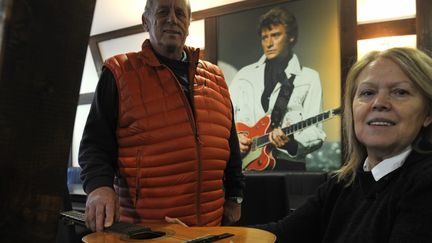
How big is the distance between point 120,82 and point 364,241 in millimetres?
994

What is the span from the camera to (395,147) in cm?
118

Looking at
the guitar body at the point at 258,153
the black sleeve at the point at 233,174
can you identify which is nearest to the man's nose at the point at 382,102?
the black sleeve at the point at 233,174

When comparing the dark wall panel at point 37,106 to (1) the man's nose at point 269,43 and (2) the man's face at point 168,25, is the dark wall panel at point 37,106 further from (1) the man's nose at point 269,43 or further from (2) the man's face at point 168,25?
(1) the man's nose at point 269,43

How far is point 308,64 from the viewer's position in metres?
3.99

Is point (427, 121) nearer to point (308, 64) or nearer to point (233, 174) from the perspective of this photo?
point (233, 174)

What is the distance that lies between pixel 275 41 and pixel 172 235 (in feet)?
10.6

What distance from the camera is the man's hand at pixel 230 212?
1751 mm

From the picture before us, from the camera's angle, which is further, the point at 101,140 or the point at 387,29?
the point at 387,29

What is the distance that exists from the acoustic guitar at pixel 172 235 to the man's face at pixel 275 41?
3062 mm

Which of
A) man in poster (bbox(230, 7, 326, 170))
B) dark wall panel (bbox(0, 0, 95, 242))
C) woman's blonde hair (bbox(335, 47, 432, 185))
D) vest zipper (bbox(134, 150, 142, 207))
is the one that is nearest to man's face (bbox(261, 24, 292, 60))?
man in poster (bbox(230, 7, 326, 170))

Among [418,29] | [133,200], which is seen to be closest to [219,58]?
[418,29]

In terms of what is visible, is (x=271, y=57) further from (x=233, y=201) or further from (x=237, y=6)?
(x=233, y=201)

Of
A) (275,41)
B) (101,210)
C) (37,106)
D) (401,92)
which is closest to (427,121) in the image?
(401,92)

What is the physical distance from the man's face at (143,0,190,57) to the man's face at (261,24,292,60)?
2.62 m
